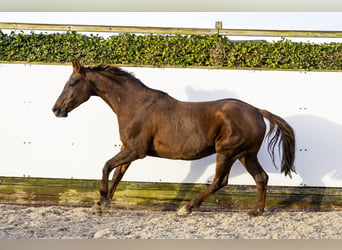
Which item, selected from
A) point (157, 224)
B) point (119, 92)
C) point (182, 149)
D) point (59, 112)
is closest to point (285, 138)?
point (182, 149)

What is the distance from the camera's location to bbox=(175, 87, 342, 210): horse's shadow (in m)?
5.34

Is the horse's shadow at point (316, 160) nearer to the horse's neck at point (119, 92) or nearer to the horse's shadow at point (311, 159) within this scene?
the horse's shadow at point (311, 159)

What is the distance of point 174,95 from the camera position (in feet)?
17.7

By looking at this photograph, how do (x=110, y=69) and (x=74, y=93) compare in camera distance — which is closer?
(x=74, y=93)

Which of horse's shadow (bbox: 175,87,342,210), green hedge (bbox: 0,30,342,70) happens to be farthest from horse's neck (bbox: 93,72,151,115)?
horse's shadow (bbox: 175,87,342,210)

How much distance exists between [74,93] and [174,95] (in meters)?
1.40

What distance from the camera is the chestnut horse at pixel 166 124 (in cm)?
452

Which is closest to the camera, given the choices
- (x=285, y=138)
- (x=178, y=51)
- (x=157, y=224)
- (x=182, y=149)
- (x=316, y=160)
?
(x=157, y=224)

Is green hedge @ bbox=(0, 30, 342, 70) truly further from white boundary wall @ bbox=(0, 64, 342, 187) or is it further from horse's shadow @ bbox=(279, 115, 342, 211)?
horse's shadow @ bbox=(279, 115, 342, 211)

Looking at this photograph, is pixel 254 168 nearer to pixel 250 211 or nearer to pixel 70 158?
pixel 250 211

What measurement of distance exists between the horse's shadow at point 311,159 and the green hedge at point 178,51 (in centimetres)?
55

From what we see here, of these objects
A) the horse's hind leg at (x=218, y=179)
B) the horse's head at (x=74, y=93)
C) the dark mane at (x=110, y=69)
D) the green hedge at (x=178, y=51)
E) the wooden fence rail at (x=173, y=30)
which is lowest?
the horse's hind leg at (x=218, y=179)

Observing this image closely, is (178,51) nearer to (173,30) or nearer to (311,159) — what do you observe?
(173,30)

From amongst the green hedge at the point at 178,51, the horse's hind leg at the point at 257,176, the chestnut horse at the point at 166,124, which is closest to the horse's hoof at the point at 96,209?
the chestnut horse at the point at 166,124
